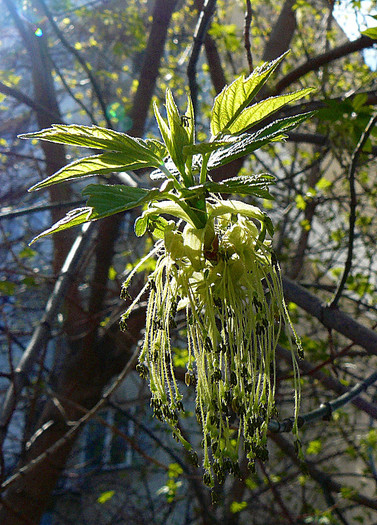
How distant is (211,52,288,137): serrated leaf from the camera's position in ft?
2.85

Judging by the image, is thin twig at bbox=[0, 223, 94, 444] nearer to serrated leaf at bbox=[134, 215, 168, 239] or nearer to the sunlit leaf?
serrated leaf at bbox=[134, 215, 168, 239]

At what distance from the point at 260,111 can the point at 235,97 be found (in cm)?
5

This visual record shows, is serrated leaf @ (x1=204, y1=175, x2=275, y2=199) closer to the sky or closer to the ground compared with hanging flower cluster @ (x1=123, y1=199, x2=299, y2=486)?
closer to the sky

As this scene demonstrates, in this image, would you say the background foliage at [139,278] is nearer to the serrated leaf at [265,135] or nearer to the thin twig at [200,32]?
the thin twig at [200,32]

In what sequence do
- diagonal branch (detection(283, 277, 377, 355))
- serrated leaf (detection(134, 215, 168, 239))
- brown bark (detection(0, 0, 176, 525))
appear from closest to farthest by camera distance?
→ 1. serrated leaf (detection(134, 215, 168, 239))
2. diagonal branch (detection(283, 277, 377, 355))
3. brown bark (detection(0, 0, 176, 525))

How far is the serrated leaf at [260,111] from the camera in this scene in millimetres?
878

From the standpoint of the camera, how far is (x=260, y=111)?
91 cm

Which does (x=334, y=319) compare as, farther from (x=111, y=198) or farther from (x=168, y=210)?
(x=111, y=198)

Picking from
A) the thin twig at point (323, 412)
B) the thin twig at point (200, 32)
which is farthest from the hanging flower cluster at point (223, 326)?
the thin twig at point (200, 32)

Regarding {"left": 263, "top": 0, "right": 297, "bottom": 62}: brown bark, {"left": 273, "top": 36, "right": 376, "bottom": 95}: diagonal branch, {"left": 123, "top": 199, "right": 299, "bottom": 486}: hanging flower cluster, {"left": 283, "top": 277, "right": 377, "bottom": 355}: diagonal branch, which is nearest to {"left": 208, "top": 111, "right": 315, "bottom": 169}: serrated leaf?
{"left": 123, "top": 199, "right": 299, "bottom": 486}: hanging flower cluster

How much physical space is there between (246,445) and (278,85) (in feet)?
7.69

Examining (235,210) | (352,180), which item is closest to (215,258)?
(235,210)

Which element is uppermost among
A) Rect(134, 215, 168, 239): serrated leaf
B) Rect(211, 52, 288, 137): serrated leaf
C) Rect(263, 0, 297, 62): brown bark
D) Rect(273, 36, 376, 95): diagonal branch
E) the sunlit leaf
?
Rect(263, 0, 297, 62): brown bark

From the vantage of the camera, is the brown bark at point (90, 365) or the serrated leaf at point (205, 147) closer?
the serrated leaf at point (205, 147)
